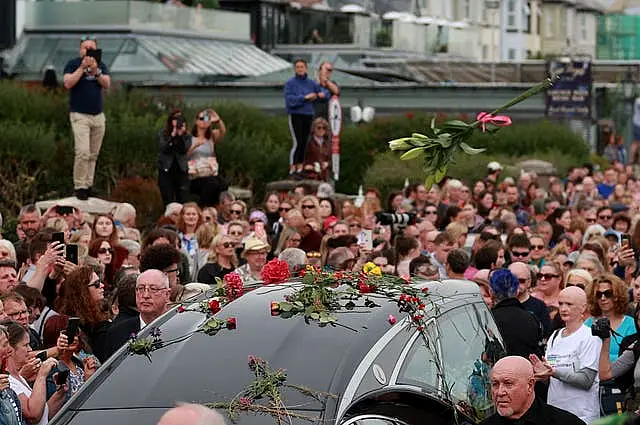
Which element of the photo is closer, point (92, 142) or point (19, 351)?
point (19, 351)

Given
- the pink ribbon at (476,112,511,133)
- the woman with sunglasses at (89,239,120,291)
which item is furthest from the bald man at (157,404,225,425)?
the woman with sunglasses at (89,239,120,291)

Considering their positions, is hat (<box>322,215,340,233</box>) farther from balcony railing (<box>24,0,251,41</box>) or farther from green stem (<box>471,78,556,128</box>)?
balcony railing (<box>24,0,251,41</box>)

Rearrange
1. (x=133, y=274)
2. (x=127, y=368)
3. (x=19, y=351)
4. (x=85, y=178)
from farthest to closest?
(x=85, y=178) → (x=133, y=274) → (x=19, y=351) → (x=127, y=368)

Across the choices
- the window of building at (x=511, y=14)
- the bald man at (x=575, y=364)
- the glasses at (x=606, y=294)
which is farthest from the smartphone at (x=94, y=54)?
the window of building at (x=511, y=14)

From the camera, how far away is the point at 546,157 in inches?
1578

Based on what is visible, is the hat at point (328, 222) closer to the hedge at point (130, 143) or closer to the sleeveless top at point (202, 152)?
the sleeveless top at point (202, 152)

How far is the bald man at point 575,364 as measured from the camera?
11312 millimetres

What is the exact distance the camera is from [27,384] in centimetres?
972

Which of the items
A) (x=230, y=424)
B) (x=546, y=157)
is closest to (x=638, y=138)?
(x=546, y=157)

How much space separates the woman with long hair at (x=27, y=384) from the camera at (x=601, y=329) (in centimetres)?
334

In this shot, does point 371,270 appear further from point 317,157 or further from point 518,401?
point 317,157

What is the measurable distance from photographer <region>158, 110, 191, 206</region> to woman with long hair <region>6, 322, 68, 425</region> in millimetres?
12058

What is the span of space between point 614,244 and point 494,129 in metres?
8.62

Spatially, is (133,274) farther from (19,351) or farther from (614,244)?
(614,244)
